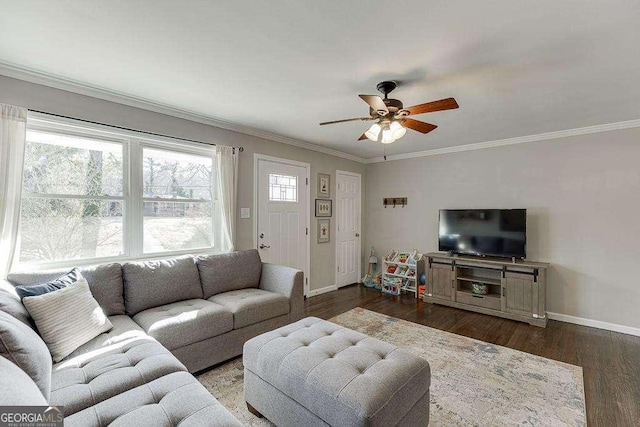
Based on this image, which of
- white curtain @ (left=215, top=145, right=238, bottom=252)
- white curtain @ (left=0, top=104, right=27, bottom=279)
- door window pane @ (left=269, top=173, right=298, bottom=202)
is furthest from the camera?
door window pane @ (left=269, top=173, right=298, bottom=202)

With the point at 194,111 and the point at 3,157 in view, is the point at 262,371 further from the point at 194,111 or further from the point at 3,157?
the point at 194,111

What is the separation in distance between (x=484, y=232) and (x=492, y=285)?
755 mm

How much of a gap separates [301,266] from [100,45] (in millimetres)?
3434

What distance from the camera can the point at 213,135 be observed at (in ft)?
11.4

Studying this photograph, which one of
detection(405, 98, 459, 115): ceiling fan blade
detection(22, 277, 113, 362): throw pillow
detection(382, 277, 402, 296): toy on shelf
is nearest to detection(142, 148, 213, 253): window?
detection(22, 277, 113, 362): throw pillow

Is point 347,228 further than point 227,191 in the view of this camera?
Yes

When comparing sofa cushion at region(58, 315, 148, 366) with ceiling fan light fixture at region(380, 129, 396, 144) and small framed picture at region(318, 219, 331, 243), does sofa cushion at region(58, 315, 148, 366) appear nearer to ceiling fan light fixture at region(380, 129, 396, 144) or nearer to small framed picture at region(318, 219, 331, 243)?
ceiling fan light fixture at region(380, 129, 396, 144)

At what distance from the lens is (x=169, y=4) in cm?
152

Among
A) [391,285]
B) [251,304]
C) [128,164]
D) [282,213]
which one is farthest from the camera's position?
[391,285]

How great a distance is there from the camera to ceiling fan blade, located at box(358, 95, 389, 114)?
6.62 ft

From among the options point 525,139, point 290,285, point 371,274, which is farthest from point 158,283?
point 525,139

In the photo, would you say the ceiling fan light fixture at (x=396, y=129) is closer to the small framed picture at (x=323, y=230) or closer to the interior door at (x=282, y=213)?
the interior door at (x=282, y=213)

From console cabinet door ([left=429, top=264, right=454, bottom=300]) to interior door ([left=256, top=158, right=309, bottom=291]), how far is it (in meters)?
1.89

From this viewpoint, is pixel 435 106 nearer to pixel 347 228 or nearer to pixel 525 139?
pixel 525 139
